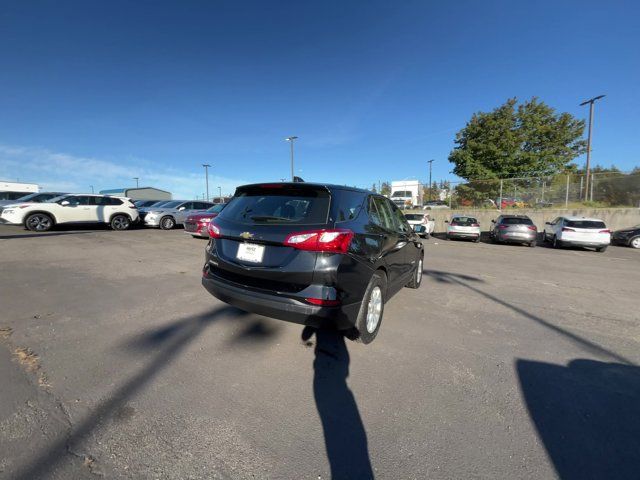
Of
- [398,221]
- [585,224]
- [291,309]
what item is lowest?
[291,309]

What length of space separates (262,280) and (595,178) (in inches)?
1004

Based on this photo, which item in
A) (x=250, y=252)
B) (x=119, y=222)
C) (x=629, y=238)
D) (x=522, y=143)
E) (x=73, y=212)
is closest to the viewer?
(x=250, y=252)

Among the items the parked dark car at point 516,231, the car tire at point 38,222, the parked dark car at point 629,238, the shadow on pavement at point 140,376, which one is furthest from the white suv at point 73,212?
the parked dark car at point 629,238

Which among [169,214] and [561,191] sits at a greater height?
[561,191]

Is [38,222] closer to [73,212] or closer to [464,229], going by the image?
[73,212]


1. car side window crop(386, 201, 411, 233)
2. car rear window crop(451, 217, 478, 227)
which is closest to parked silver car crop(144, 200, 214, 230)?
car side window crop(386, 201, 411, 233)

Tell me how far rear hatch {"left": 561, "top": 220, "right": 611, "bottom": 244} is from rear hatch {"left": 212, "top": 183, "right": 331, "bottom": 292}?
46.1ft

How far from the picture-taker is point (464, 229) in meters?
15.1

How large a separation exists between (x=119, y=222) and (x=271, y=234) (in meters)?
15.1

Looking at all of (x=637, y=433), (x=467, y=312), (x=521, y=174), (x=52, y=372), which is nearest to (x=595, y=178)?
(x=521, y=174)

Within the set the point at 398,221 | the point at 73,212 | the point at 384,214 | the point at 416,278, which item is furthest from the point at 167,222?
the point at 384,214

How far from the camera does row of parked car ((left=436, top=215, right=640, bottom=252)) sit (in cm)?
1191

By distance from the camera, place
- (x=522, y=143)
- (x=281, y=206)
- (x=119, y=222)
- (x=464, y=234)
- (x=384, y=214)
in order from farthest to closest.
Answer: (x=522, y=143) → (x=464, y=234) → (x=119, y=222) → (x=384, y=214) → (x=281, y=206)

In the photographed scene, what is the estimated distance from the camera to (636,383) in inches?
104
